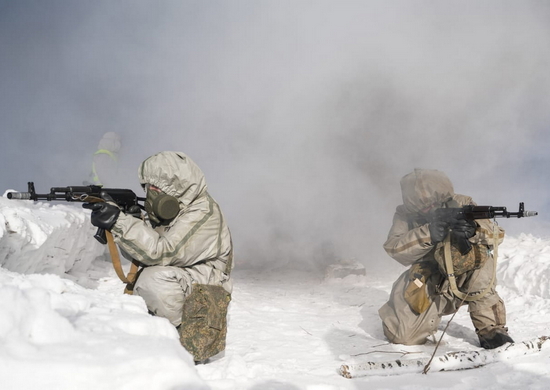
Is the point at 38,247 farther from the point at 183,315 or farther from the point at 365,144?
the point at 365,144

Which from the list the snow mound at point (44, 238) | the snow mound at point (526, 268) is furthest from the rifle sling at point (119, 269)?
the snow mound at point (526, 268)

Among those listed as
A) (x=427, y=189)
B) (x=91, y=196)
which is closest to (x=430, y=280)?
(x=427, y=189)

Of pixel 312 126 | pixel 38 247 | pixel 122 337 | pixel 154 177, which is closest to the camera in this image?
pixel 122 337

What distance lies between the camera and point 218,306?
9.12 feet

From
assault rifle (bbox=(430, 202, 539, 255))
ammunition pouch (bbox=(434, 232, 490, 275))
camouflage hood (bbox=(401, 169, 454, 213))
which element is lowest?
ammunition pouch (bbox=(434, 232, 490, 275))

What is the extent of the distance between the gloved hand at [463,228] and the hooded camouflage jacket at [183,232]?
1820 mm

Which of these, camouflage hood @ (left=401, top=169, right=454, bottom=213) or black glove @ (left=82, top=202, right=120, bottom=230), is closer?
black glove @ (left=82, top=202, right=120, bottom=230)

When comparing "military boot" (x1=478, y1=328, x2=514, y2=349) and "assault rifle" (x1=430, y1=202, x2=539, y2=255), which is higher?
"assault rifle" (x1=430, y1=202, x2=539, y2=255)

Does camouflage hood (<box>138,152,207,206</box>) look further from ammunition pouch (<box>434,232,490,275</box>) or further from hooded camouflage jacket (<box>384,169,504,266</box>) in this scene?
ammunition pouch (<box>434,232,490,275</box>)

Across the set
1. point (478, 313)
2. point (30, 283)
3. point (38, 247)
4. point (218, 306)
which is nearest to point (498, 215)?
point (478, 313)

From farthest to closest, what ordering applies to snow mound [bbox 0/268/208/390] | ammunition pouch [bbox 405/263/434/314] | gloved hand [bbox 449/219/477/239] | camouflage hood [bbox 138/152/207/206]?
1. ammunition pouch [bbox 405/263/434/314]
2. gloved hand [bbox 449/219/477/239]
3. camouflage hood [bbox 138/152/207/206]
4. snow mound [bbox 0/268/208/390]

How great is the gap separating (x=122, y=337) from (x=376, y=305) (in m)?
3.91

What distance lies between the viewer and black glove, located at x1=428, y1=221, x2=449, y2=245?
311 cm

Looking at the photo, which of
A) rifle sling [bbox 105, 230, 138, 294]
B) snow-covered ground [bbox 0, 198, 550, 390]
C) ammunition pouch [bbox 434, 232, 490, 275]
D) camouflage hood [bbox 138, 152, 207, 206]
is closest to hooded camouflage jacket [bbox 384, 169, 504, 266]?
ammunition pouch [bbox 434, 232, 490, 275]
